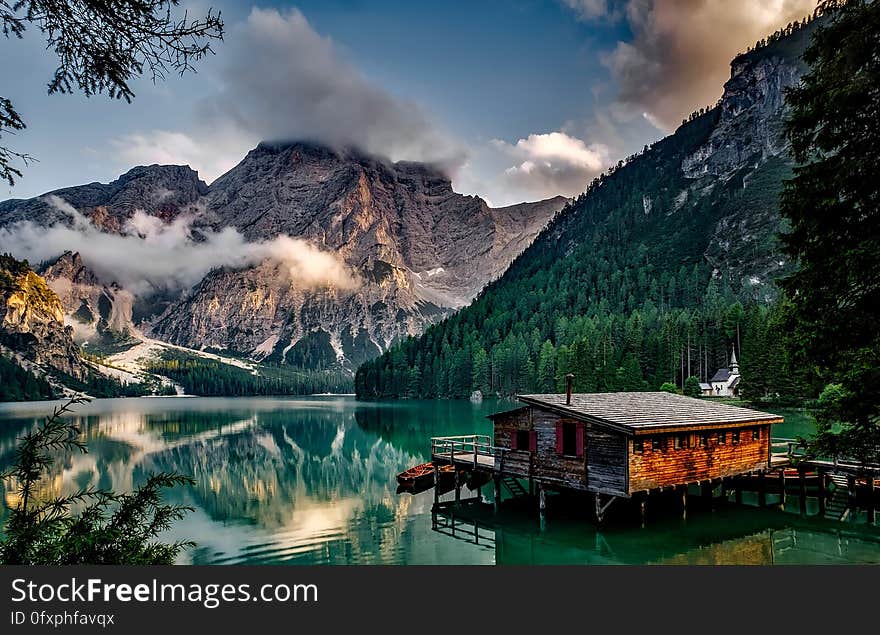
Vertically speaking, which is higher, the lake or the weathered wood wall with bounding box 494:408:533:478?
the weathered wood wall with bounding box 494:408:533:478

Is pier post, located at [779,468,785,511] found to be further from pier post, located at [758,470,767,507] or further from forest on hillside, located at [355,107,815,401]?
forest on hillside, located at [355,107,815,401]

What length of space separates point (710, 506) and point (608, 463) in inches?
368

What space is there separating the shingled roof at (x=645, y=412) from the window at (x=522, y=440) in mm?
1824

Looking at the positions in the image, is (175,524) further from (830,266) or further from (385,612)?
(830,266)

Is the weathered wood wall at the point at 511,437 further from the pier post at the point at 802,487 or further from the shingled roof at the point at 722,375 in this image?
the shingled roof at the point at 722,375

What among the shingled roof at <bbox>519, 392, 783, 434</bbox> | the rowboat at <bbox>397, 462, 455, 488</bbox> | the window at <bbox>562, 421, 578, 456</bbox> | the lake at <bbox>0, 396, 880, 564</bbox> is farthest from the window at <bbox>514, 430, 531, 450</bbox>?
the rowboat at <bbox>397, 462, 455, 488</bbox>

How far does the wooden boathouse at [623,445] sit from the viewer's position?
26141 millimetres

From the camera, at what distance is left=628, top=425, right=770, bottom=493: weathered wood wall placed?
85.8 ft

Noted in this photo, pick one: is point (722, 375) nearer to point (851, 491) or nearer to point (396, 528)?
point (851, 491)

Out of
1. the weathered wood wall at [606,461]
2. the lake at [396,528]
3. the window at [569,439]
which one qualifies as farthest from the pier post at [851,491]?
the window at [569,439]

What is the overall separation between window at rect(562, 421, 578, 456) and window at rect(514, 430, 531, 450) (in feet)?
8.94

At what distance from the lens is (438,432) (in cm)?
7375

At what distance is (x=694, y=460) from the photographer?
93.0 feet

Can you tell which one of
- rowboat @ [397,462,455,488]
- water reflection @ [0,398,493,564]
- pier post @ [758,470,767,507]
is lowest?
water reflection @ [0,398,493,564]
